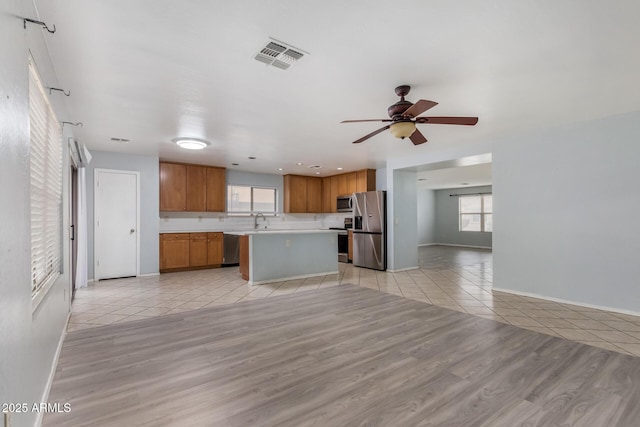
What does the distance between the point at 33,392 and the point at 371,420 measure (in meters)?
1.75

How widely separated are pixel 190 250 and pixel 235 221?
1405 millimetres

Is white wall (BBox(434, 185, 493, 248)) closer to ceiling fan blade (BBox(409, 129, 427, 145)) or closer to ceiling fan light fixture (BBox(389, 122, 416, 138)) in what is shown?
ceiling fan blade (BBox(409, 129, 427, 145))

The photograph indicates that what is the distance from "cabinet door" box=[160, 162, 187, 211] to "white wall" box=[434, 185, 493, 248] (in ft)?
31.4

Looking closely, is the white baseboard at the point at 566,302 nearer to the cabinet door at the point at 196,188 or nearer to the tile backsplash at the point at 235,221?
the tile backsplash at the point at 235,221

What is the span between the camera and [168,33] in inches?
77.5

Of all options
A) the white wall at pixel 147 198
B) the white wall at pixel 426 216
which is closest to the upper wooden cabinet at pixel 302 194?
the white wall at pixel 147 198

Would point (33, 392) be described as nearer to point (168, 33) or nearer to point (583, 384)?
point (168, 33)

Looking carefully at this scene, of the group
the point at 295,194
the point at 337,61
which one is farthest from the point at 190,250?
the point at 337,61

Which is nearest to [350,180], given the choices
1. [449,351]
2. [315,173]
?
[315,173]

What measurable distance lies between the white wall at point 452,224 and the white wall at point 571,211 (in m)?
6.91

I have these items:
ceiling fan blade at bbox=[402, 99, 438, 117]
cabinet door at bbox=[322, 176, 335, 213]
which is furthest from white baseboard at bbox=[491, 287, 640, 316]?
cabinet door at bbox=[322, 176, 335, 213]

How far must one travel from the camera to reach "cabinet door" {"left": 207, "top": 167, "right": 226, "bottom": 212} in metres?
6.91

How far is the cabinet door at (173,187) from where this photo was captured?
6355 mm

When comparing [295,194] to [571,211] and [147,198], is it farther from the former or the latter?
[571,211]
